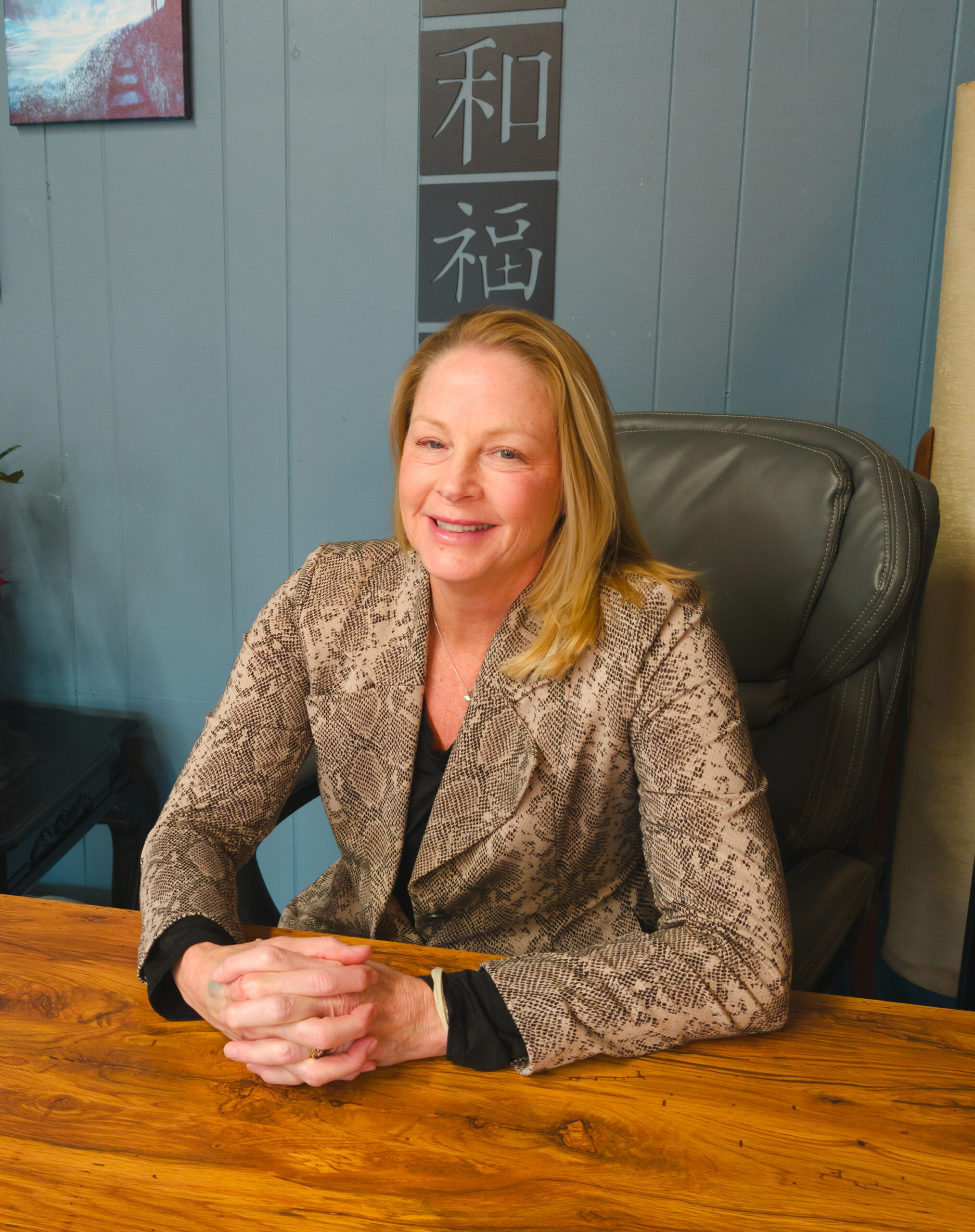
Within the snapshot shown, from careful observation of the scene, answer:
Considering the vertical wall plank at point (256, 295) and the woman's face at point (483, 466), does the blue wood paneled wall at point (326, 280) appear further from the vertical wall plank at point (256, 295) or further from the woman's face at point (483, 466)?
the woman's face at point (483, 466)

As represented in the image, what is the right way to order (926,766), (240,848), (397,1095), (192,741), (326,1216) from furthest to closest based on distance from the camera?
(192,741) < (926,766) < (240,848) < (397,1095) < (326,1216)

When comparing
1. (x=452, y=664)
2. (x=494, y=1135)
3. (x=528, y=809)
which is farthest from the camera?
(x=452, y=664)

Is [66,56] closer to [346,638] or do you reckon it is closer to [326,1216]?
[346,638]

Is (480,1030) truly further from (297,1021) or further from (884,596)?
(884,596)

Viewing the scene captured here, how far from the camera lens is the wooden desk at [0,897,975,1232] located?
0.65m

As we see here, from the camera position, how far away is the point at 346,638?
47.0 inches

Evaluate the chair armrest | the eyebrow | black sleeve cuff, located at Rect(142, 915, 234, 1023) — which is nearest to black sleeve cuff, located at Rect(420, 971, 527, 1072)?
black sleeve cuff, located at Rect(142, 915, 234, 1023)

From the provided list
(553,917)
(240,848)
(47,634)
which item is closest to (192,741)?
(47,634)

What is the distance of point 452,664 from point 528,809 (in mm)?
231

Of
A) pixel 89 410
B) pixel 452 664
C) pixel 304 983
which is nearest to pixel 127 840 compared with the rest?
pixel 89 410

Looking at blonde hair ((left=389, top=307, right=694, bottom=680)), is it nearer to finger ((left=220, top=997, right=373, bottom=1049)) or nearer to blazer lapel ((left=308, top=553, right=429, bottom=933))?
blazer lapel ((left=308, top=553, right=429, bottom=933))

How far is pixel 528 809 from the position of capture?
1.08 meters

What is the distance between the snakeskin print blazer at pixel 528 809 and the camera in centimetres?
86

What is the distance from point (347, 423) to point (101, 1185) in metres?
1.54
